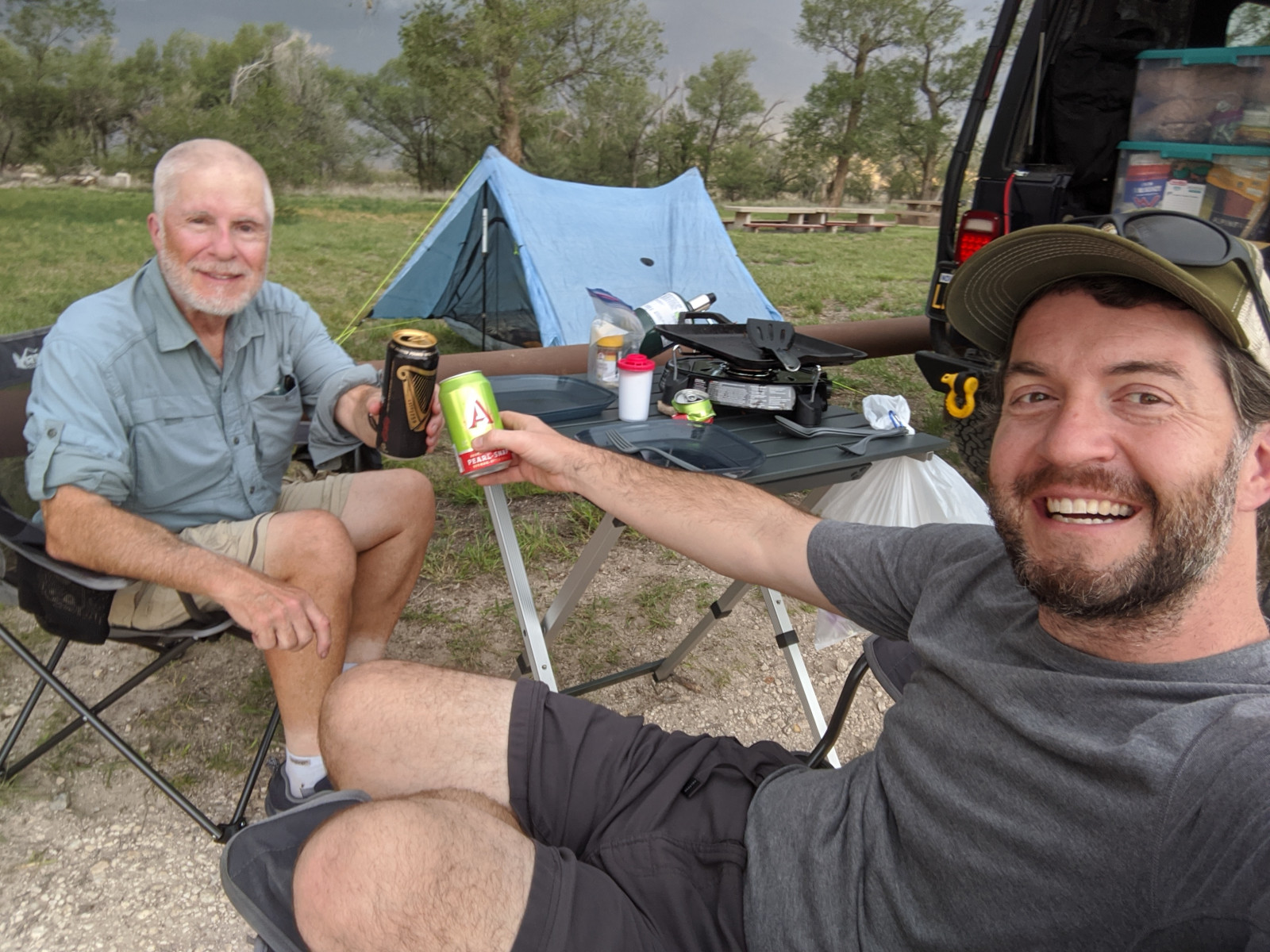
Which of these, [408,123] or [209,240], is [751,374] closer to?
[209,240]

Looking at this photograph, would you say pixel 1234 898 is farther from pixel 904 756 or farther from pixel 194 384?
pixel 194 384

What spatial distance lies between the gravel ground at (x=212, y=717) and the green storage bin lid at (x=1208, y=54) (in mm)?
2725

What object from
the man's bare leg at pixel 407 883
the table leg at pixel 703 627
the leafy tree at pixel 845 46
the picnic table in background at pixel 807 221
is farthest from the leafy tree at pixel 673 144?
the man's bare leg at pixel 407 883

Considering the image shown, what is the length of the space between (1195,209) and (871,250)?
1065 cm

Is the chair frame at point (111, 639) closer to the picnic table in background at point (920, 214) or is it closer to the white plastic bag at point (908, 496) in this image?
the white plastic bag at point (908, 496)

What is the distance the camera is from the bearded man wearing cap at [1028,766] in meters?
0.90

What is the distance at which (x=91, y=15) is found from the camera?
81.6 feet

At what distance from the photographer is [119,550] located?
65.4 inches

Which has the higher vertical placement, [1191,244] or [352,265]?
[1191,244]

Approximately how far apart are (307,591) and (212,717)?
2.51 feet

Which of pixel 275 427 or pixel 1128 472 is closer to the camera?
pixel 1128 472

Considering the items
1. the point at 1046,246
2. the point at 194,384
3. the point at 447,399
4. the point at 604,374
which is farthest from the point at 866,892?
the point at 194,384

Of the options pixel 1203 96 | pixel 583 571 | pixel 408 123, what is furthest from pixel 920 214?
pixel 583 571

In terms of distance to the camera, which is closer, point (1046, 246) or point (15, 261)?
point (1046, 246)
